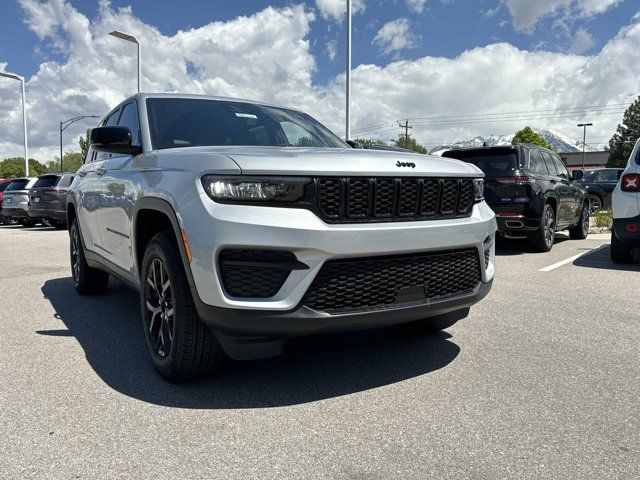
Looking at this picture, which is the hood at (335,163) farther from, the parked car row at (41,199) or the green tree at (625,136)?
the green tree at (625,136)

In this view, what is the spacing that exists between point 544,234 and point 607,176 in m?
10.6

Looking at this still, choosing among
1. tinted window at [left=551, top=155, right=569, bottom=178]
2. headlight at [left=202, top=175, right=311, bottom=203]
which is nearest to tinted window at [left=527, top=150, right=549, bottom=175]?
tinted window at [left=551, top=155, right=569, bottom=178]

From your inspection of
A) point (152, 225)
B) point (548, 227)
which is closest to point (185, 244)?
point (152, 225)

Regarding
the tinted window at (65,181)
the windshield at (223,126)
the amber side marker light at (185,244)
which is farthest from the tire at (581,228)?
the tinted window at (65,181)

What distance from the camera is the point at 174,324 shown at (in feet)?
9.45

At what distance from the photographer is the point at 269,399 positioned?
2.85 m

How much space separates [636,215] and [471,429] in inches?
207

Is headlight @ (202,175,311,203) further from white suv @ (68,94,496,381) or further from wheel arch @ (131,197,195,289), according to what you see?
wheel arch @ (131,197,195,289)

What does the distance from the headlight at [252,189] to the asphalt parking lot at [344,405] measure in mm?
1039

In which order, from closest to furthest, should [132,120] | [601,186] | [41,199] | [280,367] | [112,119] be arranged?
[280,367] < [132,120] < [112,119] < [41,199] < [601,186]

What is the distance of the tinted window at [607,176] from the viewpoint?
17.1 meters

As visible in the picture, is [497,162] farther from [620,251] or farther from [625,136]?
[625,136]

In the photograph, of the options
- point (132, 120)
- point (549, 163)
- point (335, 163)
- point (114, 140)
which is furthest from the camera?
point (549, 163)

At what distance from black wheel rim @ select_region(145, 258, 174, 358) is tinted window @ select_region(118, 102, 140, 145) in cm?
107
